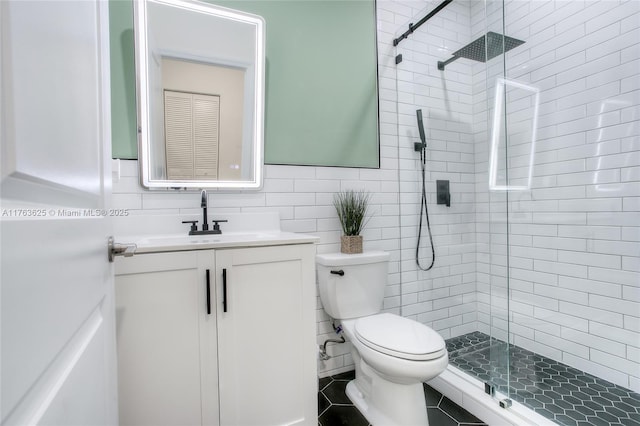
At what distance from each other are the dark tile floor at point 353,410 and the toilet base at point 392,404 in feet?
0.25

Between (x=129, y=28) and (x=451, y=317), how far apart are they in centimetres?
258

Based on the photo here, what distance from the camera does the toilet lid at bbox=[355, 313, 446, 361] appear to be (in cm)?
124

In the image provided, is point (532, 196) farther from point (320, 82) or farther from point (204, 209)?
point (204, 209)

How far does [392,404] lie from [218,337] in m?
0.85

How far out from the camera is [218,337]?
1.16m

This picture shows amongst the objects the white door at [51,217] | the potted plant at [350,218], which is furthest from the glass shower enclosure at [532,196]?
the white door at [51,217]

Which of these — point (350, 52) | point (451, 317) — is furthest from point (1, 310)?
point (451, 317)

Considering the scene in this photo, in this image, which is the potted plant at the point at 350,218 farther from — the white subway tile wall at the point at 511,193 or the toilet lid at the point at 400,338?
the toilet lid at the point at 400,338

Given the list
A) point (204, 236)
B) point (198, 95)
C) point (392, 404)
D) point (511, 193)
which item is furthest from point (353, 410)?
point (198, 95)

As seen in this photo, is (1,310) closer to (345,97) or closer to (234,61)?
(234,61)

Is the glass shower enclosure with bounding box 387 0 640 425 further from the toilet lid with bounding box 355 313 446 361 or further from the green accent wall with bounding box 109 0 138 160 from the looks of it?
the green accent wall with bounding box 109 0 138 160

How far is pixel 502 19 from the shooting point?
5.83ft

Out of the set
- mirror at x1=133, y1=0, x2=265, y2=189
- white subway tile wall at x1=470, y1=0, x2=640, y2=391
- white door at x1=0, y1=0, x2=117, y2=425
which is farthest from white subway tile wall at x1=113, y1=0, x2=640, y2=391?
white door at x1=0, y1=0, x2=117, y2=425

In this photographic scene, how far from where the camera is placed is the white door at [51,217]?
28 cm
